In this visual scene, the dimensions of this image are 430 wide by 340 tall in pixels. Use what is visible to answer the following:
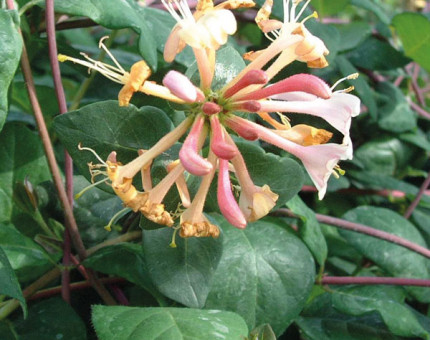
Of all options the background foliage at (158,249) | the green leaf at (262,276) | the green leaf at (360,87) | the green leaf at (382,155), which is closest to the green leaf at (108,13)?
the background foliage at (158,249)

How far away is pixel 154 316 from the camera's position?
1.73ft

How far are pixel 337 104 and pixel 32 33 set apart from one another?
470 millimetres

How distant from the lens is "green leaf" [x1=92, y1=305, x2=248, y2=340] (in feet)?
1.64

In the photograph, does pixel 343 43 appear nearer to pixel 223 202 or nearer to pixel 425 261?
pixel 425 261

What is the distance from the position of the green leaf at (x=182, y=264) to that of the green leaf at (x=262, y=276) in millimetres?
55

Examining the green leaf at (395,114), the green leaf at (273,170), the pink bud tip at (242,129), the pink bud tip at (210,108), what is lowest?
the green leaf at (395,114)

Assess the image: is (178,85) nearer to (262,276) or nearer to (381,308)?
(262,276)

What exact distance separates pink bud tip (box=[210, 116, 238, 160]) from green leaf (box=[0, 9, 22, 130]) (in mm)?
195

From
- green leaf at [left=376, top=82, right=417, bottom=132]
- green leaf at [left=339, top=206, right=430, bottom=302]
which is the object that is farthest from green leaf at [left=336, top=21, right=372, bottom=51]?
green leaf at [left=339, top=206, right=430, bottom=302]

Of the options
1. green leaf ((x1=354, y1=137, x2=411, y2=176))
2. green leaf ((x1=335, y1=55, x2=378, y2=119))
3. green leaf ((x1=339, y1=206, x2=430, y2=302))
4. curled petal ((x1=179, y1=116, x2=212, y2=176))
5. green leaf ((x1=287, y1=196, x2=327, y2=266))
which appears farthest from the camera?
green leaf ((x1=354, y1=137, x2=411, y2=176))

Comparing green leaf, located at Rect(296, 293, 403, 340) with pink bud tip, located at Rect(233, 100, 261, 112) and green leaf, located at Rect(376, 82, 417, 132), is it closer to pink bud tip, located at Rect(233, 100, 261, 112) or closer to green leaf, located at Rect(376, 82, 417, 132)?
pink bud tip, located at Rect(233, 100, 261, 112)

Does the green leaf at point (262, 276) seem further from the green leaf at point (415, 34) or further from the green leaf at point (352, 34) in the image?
the green leaf at point (415, 34)

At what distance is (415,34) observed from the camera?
3.71 ft

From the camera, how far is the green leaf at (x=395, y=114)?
1149 millimetres
